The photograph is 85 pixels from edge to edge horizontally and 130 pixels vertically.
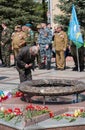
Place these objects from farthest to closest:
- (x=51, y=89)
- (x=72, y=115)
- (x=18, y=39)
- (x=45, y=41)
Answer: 1. (x=45, y=41)
2. (x=18, y=39)
3. (x=51, y=89)
4. (x=72, y=115)

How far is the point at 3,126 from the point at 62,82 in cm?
215

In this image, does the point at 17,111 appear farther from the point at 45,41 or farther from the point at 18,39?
the point at 45,41

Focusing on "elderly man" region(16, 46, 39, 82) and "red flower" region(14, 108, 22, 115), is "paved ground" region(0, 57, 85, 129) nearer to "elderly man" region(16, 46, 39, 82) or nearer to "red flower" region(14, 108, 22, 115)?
"red flower" region(14, 108, 22, 115)

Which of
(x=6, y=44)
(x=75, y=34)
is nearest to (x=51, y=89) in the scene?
(x=75, y=34)

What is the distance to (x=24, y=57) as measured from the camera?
387 inches

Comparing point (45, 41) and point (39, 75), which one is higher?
point (45, 41)

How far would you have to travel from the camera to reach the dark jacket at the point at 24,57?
9652mm

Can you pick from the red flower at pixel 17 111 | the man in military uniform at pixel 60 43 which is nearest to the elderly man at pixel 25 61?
the red flower at pixel 17 111

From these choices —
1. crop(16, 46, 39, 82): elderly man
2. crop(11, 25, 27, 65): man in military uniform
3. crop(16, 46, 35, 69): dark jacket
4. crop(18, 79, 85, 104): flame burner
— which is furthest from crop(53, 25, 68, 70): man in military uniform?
crop(18, 79, 85, 104): flame burner

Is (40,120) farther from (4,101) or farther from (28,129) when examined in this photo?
(4,101)

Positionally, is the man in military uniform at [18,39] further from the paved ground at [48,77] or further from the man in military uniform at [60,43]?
the man in military uniform at [60,43]

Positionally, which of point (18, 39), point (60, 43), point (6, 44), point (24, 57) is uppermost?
point (24, 57)

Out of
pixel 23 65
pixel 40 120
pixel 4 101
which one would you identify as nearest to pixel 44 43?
pixel 23 65

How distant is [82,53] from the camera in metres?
15.9
